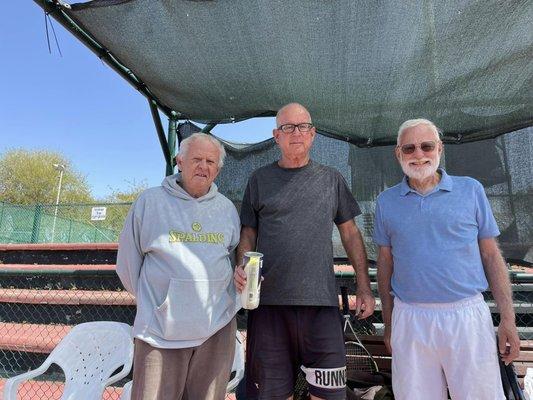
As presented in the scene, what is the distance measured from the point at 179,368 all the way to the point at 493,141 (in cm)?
281

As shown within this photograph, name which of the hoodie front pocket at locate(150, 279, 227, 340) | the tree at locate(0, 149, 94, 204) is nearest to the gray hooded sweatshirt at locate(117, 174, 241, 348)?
the hoodie front pocket at locate(150, 279, 227, 340)

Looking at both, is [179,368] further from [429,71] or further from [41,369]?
[429,71]

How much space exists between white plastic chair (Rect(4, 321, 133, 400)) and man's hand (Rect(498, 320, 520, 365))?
226 centimetres

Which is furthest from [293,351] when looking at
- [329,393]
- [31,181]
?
[31,181]

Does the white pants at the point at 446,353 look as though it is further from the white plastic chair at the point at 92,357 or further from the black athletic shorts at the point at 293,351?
the white plastic chair at the point at 92,357

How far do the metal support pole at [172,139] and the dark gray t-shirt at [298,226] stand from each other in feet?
5.27

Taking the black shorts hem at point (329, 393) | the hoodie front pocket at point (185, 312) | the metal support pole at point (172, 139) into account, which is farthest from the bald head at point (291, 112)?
the metal support pole at point (172, 139)

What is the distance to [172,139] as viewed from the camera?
143 inches

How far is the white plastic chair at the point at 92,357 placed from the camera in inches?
100.0

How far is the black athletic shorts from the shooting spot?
192 cm

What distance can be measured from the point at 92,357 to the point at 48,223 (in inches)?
563

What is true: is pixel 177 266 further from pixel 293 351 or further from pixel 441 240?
pixel 441 240

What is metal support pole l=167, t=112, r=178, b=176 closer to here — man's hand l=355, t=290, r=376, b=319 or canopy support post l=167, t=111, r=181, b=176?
canopy support post l=167, t=111, r=181, b=176

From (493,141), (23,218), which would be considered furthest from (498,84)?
(23,218)
